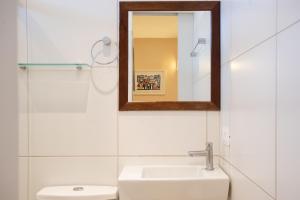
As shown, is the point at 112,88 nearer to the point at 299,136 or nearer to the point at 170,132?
the point at 170,132

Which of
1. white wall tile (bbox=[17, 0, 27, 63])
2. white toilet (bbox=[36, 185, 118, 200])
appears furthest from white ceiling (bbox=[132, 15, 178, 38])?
white toilet (bbox=[36, 185, 118, 200])

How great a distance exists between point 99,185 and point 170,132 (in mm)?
498

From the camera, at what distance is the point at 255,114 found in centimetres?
88

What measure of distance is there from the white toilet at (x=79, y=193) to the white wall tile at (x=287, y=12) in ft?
3.53

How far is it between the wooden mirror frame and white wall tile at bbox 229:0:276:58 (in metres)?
0.24

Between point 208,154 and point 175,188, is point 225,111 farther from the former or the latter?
point 175,188

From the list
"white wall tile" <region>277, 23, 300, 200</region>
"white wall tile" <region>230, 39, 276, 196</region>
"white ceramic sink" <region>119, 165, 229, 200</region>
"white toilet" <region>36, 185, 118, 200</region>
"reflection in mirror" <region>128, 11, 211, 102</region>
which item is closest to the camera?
"white wall tile" <region>277, 23, 300, 200</region>

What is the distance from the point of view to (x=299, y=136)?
589 mm

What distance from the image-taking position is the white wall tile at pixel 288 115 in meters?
0.60

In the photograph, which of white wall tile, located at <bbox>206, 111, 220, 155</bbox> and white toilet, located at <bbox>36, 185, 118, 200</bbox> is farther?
white wall tile, located at <bbox>206, 111, 220, 155</bbox>

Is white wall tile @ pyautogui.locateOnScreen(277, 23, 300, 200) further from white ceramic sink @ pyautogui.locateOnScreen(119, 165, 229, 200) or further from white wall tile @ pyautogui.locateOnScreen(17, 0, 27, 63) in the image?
white wall tile @ pyautogui.locateOnScreen(17, 0, 27, 63)

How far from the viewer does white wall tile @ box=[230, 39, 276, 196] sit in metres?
0.75

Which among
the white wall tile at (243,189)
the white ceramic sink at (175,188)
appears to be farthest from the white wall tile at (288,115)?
the white ceramic sink at (175,188)

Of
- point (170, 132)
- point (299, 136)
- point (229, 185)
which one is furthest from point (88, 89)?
point (299, 136)
